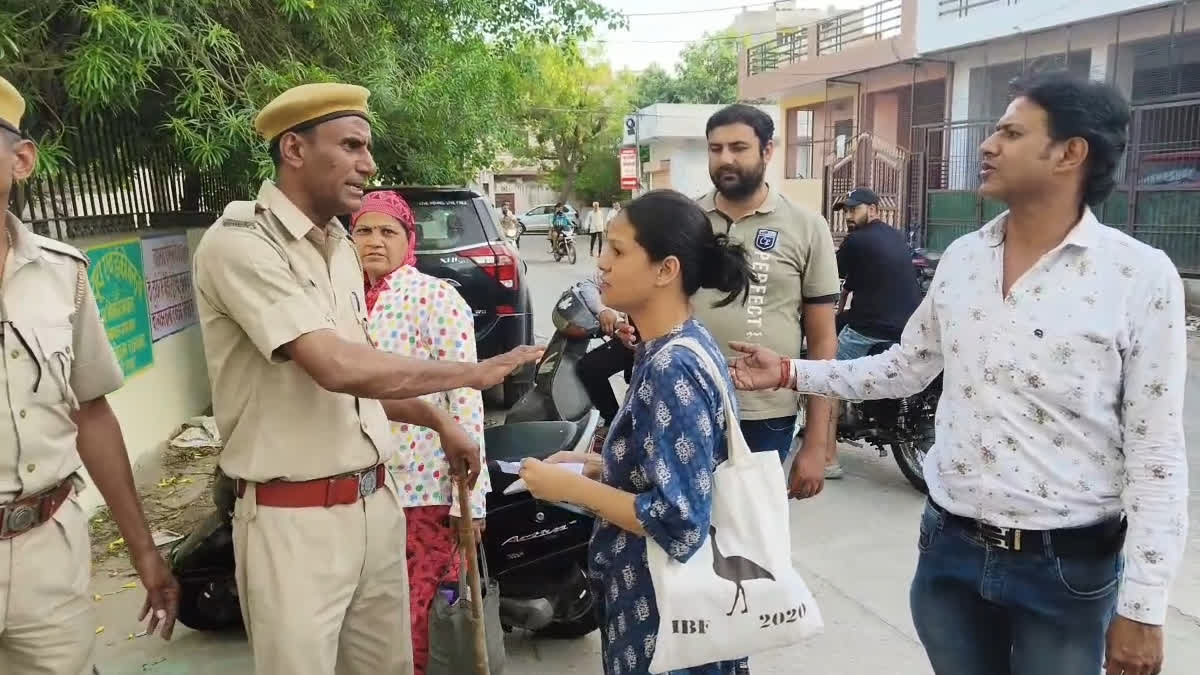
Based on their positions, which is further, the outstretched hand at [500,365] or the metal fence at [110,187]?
the metal fence at [110,187]

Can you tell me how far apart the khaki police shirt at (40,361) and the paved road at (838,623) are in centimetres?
162

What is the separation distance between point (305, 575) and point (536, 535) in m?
1.19

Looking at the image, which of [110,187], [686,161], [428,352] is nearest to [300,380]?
[428,352]

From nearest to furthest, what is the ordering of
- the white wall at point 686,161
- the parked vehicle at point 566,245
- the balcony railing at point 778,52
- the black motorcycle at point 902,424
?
1. the black motorcycle at point 902,424
2. the balcony railing at point 778,52
3. the parked vehicle at point 566,245
4. the white wall at point 686,161

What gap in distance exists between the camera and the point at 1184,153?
1052cm

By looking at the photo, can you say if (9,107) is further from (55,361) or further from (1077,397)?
(1077,397)

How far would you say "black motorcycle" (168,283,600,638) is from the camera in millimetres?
2947

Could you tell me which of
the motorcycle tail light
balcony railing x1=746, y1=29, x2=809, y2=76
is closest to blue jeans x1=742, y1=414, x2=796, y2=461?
the motorcycle tail light

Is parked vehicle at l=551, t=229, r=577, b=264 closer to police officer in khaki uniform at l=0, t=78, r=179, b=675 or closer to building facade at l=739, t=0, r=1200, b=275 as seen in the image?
building facade at l=739, t=0, r=1200, b=275

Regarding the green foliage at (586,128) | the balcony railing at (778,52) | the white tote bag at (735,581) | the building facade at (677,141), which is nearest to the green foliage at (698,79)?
the green foliage at (586,128)

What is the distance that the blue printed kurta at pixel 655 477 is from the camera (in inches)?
62.3

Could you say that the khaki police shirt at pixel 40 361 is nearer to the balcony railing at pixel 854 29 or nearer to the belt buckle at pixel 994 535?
the belt buckle at pixel 994 535

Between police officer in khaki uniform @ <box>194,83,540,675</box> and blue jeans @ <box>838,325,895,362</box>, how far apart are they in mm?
3507

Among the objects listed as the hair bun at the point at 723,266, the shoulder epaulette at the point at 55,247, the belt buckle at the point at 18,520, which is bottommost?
the belt buckle at the point at 18,520
